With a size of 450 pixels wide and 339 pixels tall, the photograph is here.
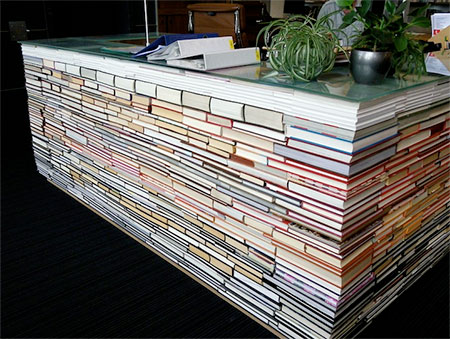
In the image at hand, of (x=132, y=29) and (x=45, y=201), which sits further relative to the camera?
(x=132, y=29)

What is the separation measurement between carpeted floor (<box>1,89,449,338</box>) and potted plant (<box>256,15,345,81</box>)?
0.97 metres

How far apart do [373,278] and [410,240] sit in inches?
10.6

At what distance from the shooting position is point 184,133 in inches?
67.6

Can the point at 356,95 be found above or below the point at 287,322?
above

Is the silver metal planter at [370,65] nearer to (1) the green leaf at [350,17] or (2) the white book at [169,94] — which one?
(1) the green leaf at [350,17]

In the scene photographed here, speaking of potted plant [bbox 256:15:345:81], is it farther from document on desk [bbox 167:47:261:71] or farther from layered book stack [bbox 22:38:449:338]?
document on desk [bbox 167:47:261:71]

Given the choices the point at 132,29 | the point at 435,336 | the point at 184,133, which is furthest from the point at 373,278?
the point at 132,29

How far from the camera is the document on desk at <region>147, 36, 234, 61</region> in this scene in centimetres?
160

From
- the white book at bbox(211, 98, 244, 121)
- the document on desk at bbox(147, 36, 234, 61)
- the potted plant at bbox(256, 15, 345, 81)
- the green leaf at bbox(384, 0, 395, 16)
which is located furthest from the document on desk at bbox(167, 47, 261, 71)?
the green leaf at bbox(384, 0, 395, 16)

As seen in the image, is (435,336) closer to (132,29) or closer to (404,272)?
(404,272)

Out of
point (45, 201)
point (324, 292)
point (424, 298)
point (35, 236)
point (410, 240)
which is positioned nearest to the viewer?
point (324, 292)

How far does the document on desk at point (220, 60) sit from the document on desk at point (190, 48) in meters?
0.02

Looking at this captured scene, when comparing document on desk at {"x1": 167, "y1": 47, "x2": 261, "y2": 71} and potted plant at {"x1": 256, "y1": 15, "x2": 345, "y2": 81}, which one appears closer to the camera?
potted plant at {"x1": 256, "y1": 15, "x2": 345, "y2": 81}

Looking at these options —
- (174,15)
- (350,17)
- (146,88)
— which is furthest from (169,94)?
(174,15)
